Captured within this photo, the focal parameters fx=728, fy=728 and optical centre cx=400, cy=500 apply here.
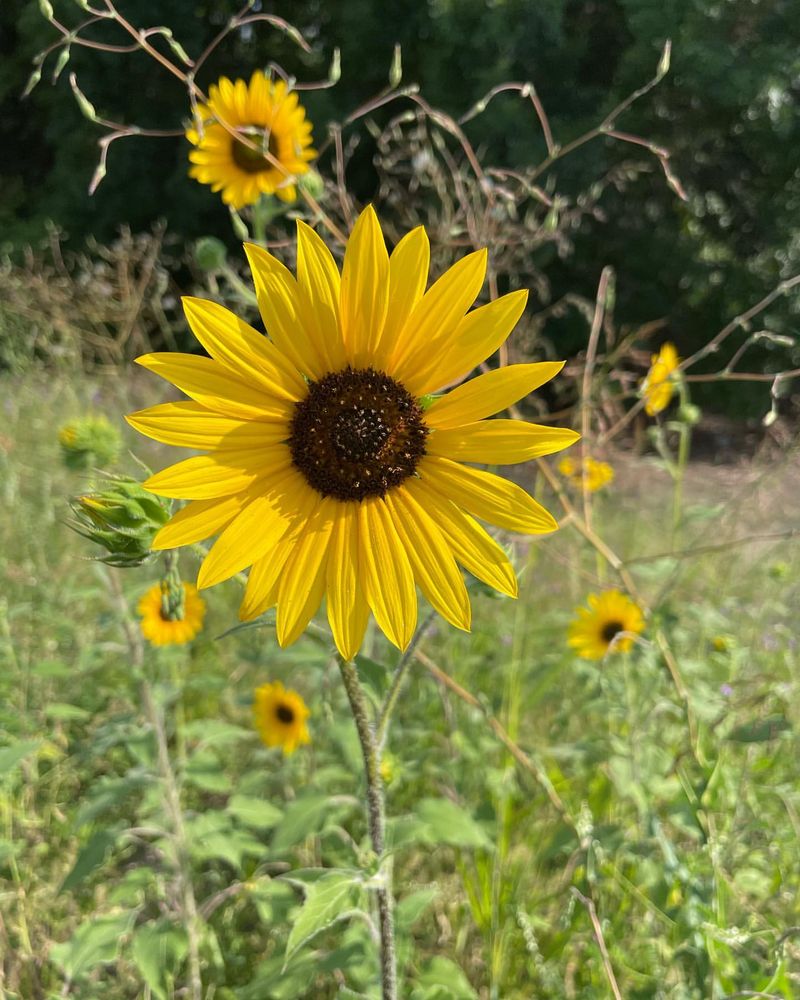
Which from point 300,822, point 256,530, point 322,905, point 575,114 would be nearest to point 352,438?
point 256,530

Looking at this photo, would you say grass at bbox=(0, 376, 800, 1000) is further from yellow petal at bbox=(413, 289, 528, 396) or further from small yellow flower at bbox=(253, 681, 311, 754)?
yellow petal at bbox=(413, 289, 528, 396)

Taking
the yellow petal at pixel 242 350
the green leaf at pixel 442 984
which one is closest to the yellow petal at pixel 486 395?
the yellow petal at pixel 242 350

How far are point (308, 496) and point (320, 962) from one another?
1.04m

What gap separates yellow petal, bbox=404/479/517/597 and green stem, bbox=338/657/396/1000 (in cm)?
22

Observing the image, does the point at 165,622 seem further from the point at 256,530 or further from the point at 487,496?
the point at 487,496

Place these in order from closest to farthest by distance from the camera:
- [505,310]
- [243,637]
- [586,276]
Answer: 1. [505,310]
2. [243,637]
3. [586,276]

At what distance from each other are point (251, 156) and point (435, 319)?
150cm

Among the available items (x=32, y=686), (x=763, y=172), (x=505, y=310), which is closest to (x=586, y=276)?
(x=763, y=172)

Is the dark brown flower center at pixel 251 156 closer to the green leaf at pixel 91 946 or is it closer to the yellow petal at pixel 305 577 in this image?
the yellow petal at pixel 305 577

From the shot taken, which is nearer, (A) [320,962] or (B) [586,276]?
(A) [320,962]

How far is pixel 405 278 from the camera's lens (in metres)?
0.99

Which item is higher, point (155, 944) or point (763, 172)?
point (763, 172)

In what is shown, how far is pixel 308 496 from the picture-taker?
110 centimetres

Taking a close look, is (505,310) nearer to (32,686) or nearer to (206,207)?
(32,686)
